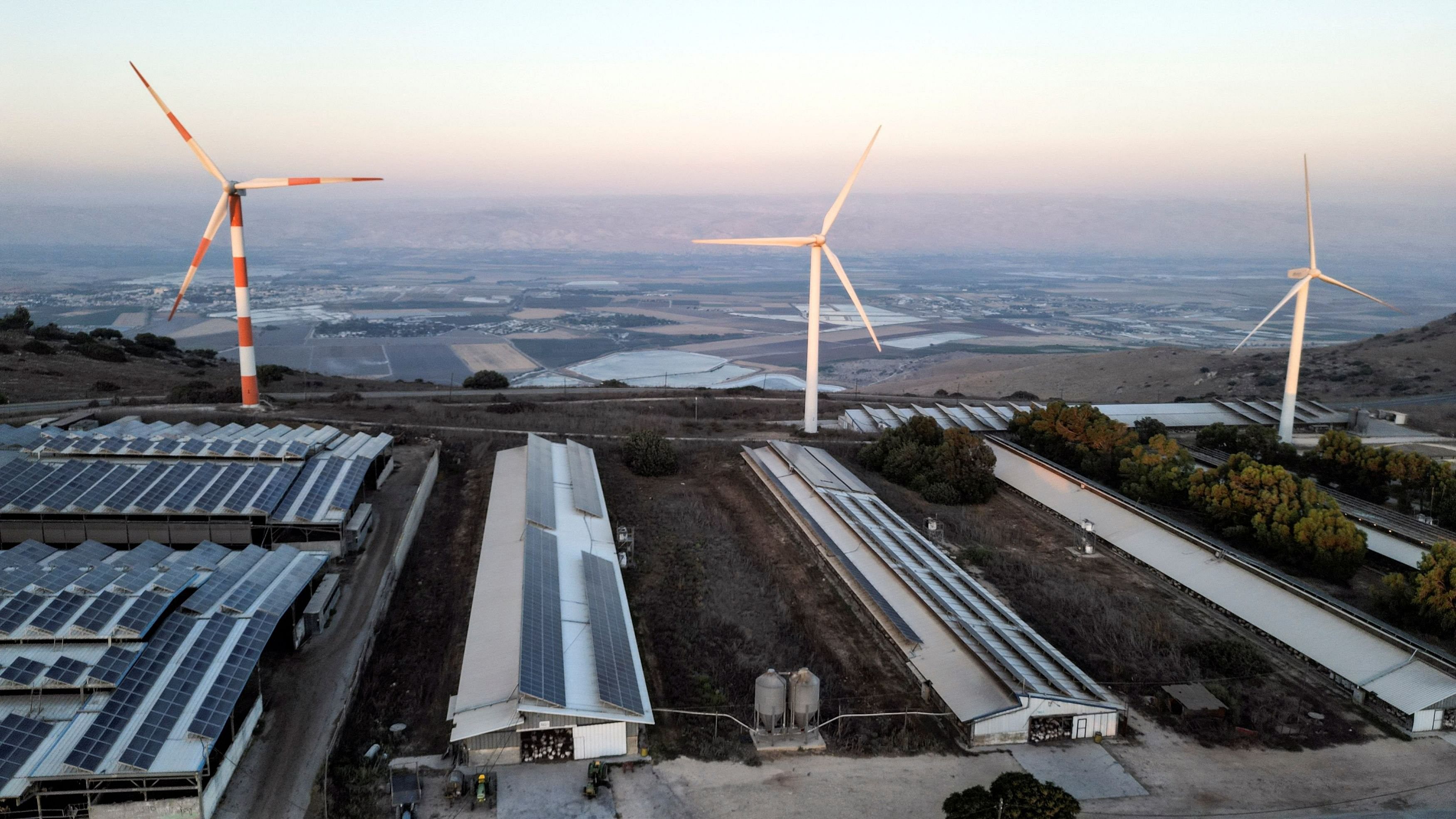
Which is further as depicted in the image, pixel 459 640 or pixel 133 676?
pixel 459 640

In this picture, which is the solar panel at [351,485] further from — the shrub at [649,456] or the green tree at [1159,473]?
the green tree at [1159,473]

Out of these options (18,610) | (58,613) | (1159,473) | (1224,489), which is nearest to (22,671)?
(58,613)

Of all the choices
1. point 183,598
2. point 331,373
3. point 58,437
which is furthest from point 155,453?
point 331,373

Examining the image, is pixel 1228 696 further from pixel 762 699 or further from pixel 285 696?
pixel 285 696

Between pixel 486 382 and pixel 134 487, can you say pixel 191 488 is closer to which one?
pixel 134 487

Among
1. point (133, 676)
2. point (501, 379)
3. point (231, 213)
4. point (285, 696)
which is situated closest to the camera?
point (133, 676)

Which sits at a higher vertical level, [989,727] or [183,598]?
[183,598]
